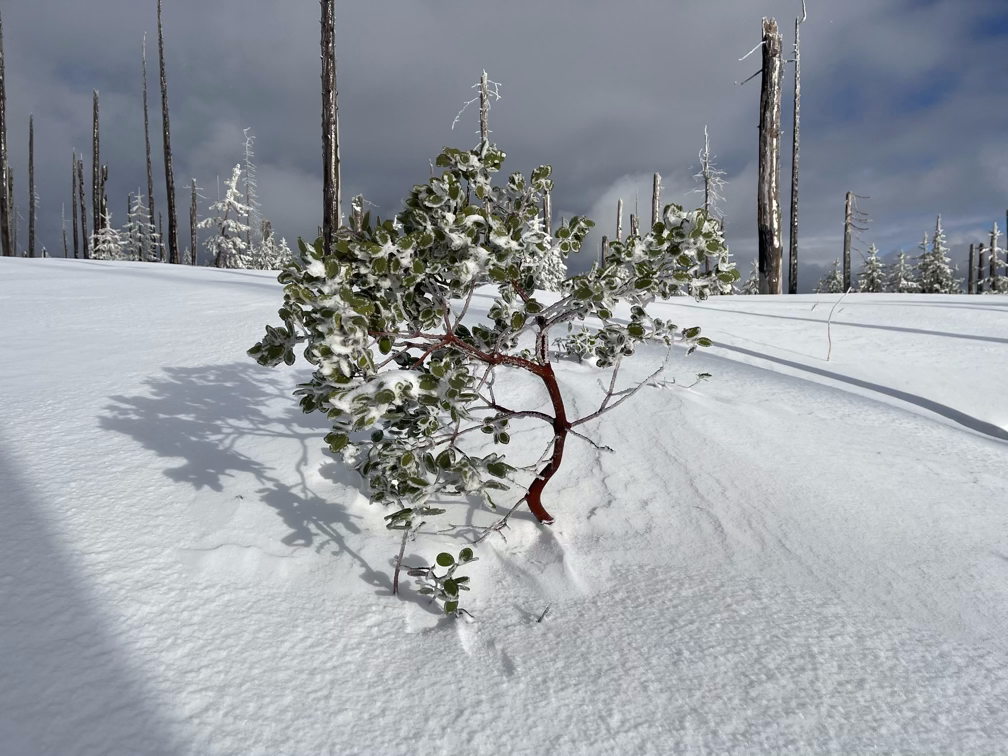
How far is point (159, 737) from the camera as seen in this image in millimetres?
906

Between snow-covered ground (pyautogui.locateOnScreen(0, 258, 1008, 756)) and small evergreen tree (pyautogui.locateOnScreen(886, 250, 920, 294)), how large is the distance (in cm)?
4066

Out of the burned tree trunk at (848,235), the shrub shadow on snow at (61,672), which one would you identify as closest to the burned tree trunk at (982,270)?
the burned tree trunk at (848,235)

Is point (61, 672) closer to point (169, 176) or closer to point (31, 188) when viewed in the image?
point (169, 176)

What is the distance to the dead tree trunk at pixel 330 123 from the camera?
8789 millimetres

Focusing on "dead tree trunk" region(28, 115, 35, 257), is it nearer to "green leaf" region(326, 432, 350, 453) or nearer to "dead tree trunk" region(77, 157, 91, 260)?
"dead tree trunk" region(77, 157, 91, 260)

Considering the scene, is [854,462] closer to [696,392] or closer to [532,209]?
[696,392]

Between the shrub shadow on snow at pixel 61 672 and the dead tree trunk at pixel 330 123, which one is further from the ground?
the dead tree trunk at pixel 330 123

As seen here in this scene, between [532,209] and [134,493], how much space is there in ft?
4.75

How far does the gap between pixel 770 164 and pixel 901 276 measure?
35.0m

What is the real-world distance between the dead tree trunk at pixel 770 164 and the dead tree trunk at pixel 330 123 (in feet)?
24.1

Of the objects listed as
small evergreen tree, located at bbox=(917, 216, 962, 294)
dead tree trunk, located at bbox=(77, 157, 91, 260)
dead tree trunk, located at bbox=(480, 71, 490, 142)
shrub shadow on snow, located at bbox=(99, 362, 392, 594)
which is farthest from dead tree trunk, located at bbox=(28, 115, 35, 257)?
small evergreen tree, located at bbox=(917, 216, 962, 294)

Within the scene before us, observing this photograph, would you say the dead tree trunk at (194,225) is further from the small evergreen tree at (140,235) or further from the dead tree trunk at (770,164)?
the dead tree trunk at (770,164)

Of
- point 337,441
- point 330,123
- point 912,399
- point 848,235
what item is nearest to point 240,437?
point 337,441

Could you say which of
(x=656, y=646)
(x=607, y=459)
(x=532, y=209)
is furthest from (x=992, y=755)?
(x=532, y=209)
